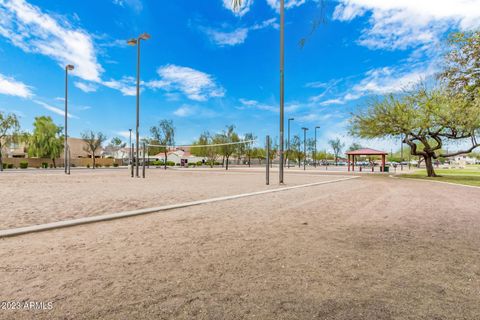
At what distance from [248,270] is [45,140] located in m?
60.7

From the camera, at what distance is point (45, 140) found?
5041 cm

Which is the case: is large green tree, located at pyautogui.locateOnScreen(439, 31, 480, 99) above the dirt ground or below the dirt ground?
above

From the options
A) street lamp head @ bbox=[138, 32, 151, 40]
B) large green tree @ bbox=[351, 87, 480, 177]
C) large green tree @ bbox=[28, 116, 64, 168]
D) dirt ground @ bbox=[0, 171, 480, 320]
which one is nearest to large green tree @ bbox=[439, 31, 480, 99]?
dirt ground @ bbox=[0, 171, 480, 320]

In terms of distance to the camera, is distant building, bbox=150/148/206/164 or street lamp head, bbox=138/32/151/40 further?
distant building, bbox=150/148/206/164

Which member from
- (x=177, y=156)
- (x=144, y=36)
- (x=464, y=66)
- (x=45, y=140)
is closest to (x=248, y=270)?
(x=464, y=66)

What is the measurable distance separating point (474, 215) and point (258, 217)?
6150 mm

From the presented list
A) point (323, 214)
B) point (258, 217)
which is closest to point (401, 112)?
point (323, 214)

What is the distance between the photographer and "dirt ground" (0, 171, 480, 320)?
2553 millimetres

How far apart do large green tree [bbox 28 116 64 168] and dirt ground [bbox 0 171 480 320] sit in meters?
56.2

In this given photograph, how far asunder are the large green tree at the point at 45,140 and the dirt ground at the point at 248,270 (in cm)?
5616

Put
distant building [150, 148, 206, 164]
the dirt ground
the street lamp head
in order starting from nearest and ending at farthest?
the dirt ground
the street lamp head
distant building [150, 148, 206, 164]

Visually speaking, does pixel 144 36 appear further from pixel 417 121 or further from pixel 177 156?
pixel 177 156

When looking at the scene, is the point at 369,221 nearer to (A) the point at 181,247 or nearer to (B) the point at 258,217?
(B) the point at 258,217

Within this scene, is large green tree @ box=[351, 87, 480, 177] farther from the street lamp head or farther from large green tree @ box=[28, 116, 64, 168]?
large green tree @ box=[28, 116, 64, 168]
